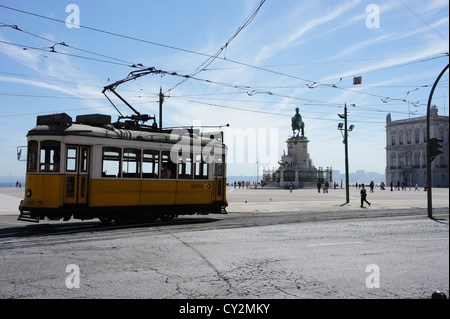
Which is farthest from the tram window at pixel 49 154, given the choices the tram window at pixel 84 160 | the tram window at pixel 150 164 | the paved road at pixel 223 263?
the tram window at pixel 150 164

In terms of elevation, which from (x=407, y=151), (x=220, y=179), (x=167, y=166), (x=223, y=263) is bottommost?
(x=223, y=263)

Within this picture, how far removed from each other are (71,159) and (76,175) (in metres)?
0.53

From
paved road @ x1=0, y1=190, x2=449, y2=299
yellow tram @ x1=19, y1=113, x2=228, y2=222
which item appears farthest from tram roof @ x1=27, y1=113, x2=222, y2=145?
paved road @ x1=0, y1=190, x2=449, y2=299

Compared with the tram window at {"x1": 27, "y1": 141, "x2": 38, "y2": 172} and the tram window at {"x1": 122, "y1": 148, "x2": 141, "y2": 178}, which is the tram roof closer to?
the tram window at {"x1": 27, "y1": 141, "x2": 38, "y2": 172}

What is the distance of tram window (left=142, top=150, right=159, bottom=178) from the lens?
14.0 m

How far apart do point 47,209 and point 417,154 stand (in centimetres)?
10104

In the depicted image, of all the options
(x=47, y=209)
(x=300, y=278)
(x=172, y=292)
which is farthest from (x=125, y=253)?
(x=47, y=209)

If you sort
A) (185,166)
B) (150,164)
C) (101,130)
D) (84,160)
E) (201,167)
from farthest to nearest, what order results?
(201,167) → (185,166) → (150,164) → (101,130) → (84,160)

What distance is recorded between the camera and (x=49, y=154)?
12391 millimetres

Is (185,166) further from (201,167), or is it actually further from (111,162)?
(111,162)

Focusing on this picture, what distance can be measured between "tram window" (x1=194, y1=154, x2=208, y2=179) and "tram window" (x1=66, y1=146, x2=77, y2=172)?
4661 mm

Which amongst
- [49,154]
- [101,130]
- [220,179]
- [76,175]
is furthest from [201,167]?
[49,154]

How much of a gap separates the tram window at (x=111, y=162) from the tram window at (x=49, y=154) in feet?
4.68
